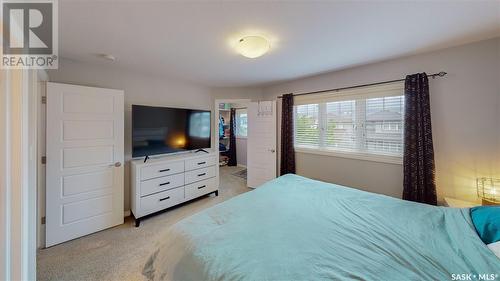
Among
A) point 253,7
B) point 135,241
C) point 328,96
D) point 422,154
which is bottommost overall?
point 135,241

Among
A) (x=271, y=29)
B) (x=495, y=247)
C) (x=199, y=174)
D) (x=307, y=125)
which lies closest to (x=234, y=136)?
(x=199, y=174)

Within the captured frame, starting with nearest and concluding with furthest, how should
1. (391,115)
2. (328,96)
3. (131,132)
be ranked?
(391,115) → (131,132) → (328,96)

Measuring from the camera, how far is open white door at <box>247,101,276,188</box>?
3.81 m

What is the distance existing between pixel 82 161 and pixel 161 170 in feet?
2.94

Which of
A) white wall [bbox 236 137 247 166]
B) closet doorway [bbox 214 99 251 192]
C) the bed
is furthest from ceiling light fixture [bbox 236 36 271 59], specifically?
white wall [bbox 236 137 247 166]

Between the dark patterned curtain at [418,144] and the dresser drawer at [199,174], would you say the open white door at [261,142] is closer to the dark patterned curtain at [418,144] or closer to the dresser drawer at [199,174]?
the dresser drawer at [199,174]

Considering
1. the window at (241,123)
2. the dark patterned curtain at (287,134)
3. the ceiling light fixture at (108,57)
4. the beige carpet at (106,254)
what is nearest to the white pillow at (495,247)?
the beige carpet at (106,254)

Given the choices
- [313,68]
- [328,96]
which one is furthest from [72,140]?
[328,96]

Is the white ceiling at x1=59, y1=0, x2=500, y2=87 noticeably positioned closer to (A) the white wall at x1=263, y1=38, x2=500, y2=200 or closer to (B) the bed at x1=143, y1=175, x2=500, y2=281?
(A) the white wall at x1=263, y1=38, x2=500, y2=200

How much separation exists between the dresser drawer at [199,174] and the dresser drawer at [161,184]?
0.13m

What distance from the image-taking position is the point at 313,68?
280cm

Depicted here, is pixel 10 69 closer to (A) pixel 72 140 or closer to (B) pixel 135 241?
(A) pixel 72 140

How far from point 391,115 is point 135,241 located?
3594mm

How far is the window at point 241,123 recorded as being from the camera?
254 inches
